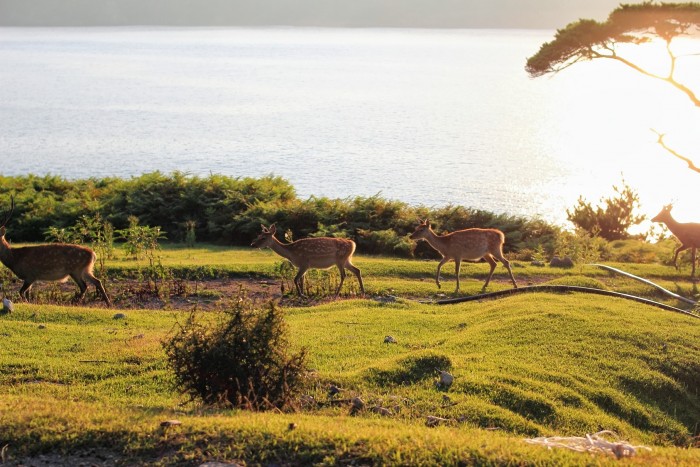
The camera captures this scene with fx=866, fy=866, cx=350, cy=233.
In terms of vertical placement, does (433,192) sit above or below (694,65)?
below

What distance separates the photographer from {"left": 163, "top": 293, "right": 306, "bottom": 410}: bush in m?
9.12

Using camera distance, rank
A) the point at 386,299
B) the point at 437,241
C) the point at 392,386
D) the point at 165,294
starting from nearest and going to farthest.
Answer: the point at 392,386, the point at 386,299, the point at 165,294, the point at 437,241

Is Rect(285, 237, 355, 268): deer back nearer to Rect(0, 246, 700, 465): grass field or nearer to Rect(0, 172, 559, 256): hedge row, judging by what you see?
Rect(0, 246, 700, 465): grass field

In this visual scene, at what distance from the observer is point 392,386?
1052 cm

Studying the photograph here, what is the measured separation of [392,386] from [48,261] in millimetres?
7745

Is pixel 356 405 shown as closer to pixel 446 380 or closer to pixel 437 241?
pixel 446 380

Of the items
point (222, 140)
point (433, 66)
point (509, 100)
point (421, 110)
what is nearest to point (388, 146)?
point (222, 140)

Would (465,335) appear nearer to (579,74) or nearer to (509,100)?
(509,100)

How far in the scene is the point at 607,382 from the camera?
11.4 metres

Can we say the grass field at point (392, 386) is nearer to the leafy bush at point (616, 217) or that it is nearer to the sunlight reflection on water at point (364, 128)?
the leafy bush at point (616, 217)

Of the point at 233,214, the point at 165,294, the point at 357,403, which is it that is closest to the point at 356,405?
the point at 357,403

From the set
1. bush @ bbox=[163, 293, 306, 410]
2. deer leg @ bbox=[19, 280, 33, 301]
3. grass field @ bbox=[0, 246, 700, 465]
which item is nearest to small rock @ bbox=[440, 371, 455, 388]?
grass field @ bbox=[0, 246, 700, 465]

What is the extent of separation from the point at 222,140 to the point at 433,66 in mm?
94743

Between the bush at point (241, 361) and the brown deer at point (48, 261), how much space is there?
6.87m
